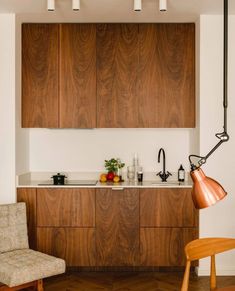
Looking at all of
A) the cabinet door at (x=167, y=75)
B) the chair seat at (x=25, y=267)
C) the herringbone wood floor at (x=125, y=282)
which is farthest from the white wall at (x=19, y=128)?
the cabinet door at (x=167, y=75)

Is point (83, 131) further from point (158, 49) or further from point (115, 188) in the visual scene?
point (158, 49)

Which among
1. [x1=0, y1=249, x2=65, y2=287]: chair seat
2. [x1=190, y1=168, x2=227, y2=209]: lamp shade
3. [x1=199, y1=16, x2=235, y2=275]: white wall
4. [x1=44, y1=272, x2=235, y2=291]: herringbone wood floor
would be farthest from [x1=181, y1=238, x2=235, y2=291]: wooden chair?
[x1=199, y1=16, x2=235, y2=275]: white wall

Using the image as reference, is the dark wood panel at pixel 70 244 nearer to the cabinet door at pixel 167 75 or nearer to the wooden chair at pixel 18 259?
the wooden chair at pixel 18 259

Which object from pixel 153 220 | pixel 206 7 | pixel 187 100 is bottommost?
pixel 153 220

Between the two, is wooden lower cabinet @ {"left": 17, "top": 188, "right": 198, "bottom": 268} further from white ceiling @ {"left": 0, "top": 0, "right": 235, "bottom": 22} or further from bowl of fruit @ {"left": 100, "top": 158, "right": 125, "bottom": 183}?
white ceiling @ {"left": 0, "top": 0, "right": 235, "bottom": 22}

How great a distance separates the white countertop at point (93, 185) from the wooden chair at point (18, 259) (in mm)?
568

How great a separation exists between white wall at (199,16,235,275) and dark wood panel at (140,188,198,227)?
0.52ft

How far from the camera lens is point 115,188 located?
405cm

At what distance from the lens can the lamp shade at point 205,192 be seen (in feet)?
4.34

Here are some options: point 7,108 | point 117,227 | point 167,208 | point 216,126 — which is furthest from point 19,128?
point 216,126

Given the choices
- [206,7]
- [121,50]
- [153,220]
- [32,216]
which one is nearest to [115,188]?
[153,220]

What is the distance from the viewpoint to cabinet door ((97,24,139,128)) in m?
4.34

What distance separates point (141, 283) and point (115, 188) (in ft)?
3.10

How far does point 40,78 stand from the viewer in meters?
4.33
